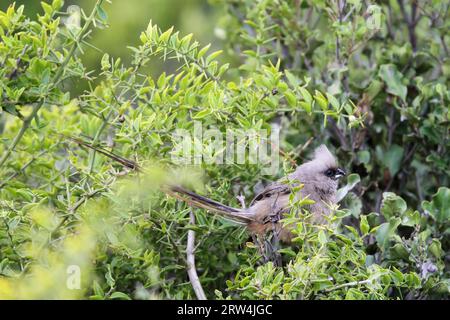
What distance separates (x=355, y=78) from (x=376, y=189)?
0.71 m

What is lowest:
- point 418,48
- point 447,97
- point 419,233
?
point 419,233

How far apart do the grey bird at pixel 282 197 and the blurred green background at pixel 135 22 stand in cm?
244

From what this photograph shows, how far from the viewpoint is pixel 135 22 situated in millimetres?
6504

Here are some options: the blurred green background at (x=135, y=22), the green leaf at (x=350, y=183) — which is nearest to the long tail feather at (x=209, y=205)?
the green leaf at (x=350, y=183)

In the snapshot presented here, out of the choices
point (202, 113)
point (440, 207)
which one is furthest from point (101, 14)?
point (440, 207)

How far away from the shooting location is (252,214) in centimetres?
346

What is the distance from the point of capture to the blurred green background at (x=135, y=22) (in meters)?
6.49

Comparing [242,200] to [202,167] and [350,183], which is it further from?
[350,183]

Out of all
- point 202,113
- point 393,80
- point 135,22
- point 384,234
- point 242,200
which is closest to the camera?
point 202,113

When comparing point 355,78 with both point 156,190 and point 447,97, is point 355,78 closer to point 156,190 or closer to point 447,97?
point 447,97

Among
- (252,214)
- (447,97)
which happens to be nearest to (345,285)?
(252,214)

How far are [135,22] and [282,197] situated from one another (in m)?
3.15

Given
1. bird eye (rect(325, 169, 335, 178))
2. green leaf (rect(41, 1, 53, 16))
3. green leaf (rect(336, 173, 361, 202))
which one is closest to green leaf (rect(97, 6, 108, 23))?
green leaf (rect(41, 1, 53, 16))

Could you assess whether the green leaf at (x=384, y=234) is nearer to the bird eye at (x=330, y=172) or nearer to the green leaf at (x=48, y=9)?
the bird eye at (x=330, y=172)
